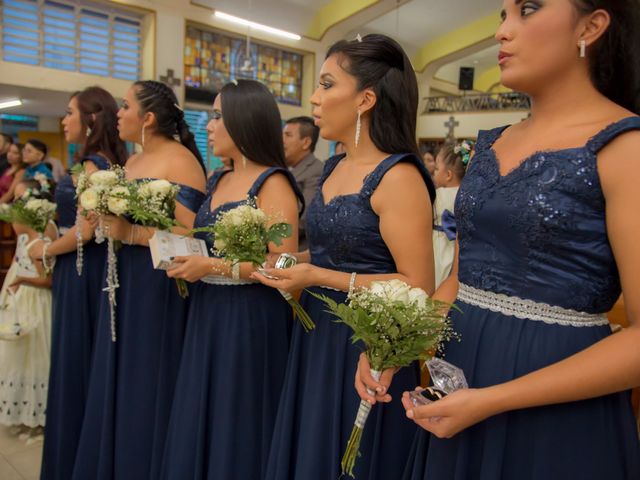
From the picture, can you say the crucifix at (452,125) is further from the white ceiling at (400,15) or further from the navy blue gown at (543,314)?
the navy blue gown at (543,314)

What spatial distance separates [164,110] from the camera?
283 cm

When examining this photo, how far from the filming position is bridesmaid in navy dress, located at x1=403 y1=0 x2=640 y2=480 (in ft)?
3.36

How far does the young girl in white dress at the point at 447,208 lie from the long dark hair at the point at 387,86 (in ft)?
6.35

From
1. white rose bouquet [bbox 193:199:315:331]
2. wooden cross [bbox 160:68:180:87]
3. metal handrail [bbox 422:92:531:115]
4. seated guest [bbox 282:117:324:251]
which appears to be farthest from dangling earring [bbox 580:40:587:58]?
metal handrail [bbox 422:92:531:115]

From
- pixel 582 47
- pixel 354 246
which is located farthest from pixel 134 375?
pixel 582 47

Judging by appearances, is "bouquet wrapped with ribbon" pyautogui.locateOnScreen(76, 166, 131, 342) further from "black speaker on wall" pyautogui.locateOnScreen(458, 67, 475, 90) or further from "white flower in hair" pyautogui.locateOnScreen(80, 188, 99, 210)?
"black speaker on wall" pyautogui.locateOnScreen(458, 67, 475, 90)

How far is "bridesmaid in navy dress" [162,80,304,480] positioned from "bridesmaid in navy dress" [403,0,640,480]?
108 centimetres

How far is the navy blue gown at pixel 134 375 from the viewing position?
8.18ft

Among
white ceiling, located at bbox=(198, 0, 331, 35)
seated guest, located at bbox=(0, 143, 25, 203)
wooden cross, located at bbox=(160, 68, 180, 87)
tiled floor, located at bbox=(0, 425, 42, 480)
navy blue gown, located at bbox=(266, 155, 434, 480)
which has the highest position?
white ceiling, located at bbox=(198, 0, 331, 35)

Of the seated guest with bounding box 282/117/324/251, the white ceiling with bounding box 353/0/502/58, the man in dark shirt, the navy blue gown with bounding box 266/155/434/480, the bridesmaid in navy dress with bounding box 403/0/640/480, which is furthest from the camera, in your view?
the white ceiling with bounding box 353/0/502/58

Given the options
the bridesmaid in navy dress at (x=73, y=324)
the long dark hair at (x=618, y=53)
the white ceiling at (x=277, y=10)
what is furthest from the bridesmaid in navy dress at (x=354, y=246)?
the white ceiling at (x=277, y=10)

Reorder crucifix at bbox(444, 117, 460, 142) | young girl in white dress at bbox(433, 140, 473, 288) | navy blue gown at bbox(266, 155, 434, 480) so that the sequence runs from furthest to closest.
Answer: crucifix at bbox(444, 117, 460, 142)
young girl in white dress at bbox(433, 140, 473, 288)
navy blue gown at bbox(266, 155, 434, 480)

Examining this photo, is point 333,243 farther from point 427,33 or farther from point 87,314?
point 427,33

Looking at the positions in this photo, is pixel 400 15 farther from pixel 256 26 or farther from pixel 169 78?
pixel 169 78
